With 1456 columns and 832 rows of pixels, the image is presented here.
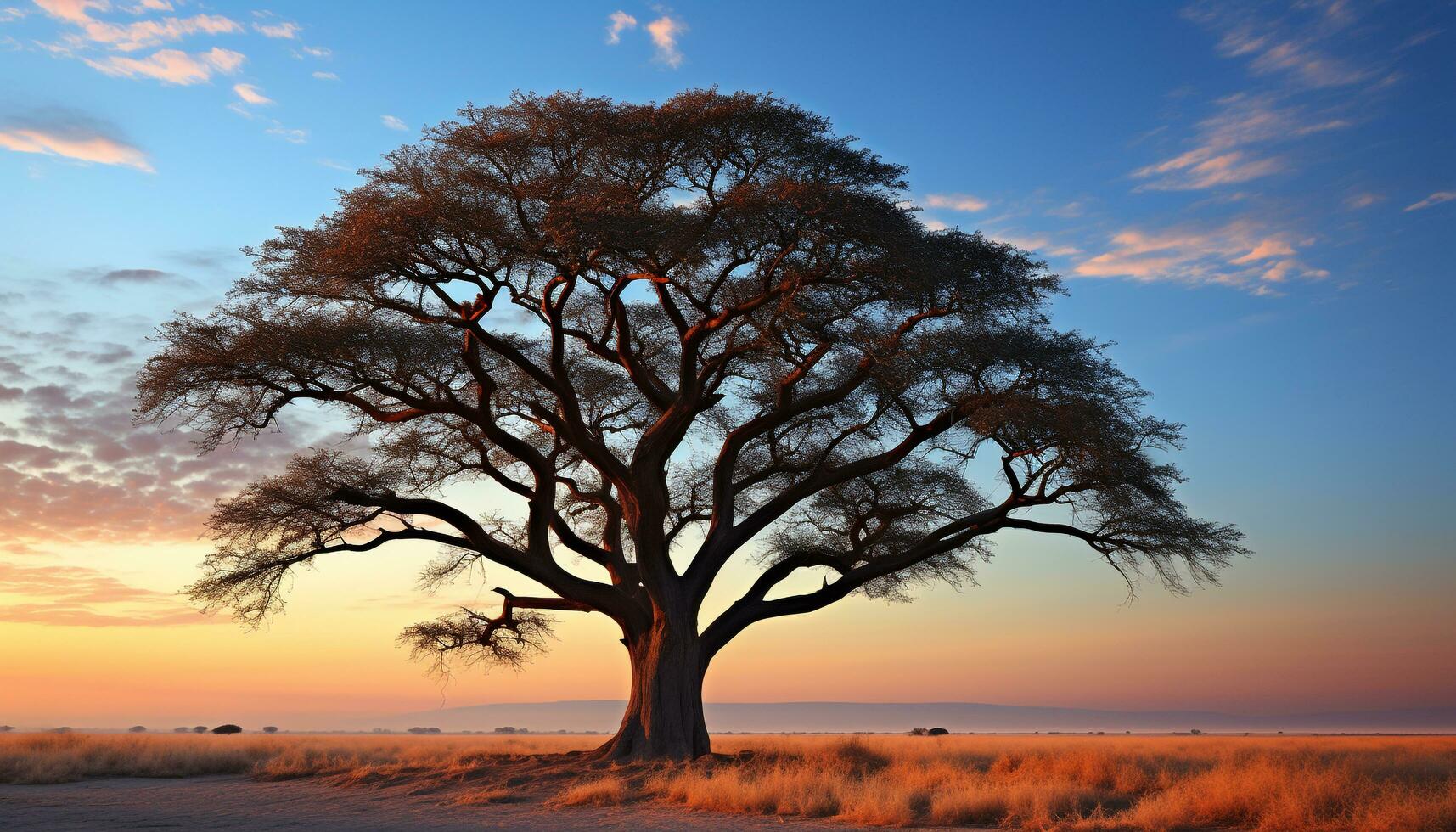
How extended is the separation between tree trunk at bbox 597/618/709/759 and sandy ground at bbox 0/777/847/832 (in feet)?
11.4

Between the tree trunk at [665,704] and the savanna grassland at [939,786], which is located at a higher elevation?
the tree trunk at [665,704]

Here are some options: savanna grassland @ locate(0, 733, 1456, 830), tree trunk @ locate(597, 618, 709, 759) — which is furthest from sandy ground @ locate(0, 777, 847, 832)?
tree trunk @ locate(597, 618, 709, 759)

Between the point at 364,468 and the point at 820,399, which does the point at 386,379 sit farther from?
the point at 820,399

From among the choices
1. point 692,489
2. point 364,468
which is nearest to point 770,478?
point 692,489

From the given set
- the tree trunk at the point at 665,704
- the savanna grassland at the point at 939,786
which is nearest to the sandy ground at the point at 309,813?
the savanna grassland at the point at 939,786

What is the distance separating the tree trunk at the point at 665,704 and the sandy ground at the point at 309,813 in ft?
11.4

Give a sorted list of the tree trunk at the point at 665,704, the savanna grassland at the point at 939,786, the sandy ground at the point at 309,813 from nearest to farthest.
→ the savanna grassland at the point at 939,786 < the sandy ground at the point at 309,813 < the tree trunk at the point at 665,704

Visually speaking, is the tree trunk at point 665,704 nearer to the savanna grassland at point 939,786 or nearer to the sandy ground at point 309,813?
the savanna grassland at point 939,786

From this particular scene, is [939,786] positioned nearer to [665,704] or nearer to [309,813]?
[665,704]

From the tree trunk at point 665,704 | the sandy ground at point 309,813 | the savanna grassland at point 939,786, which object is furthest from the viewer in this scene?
the tree trunk at point 665,704

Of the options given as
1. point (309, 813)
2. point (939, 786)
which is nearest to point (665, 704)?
point (939, 786)

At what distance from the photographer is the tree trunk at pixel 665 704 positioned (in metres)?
17.8

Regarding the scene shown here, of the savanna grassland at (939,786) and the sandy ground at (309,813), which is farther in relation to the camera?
the sandy ground at (309,813)

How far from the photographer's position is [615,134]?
15.8 meters
